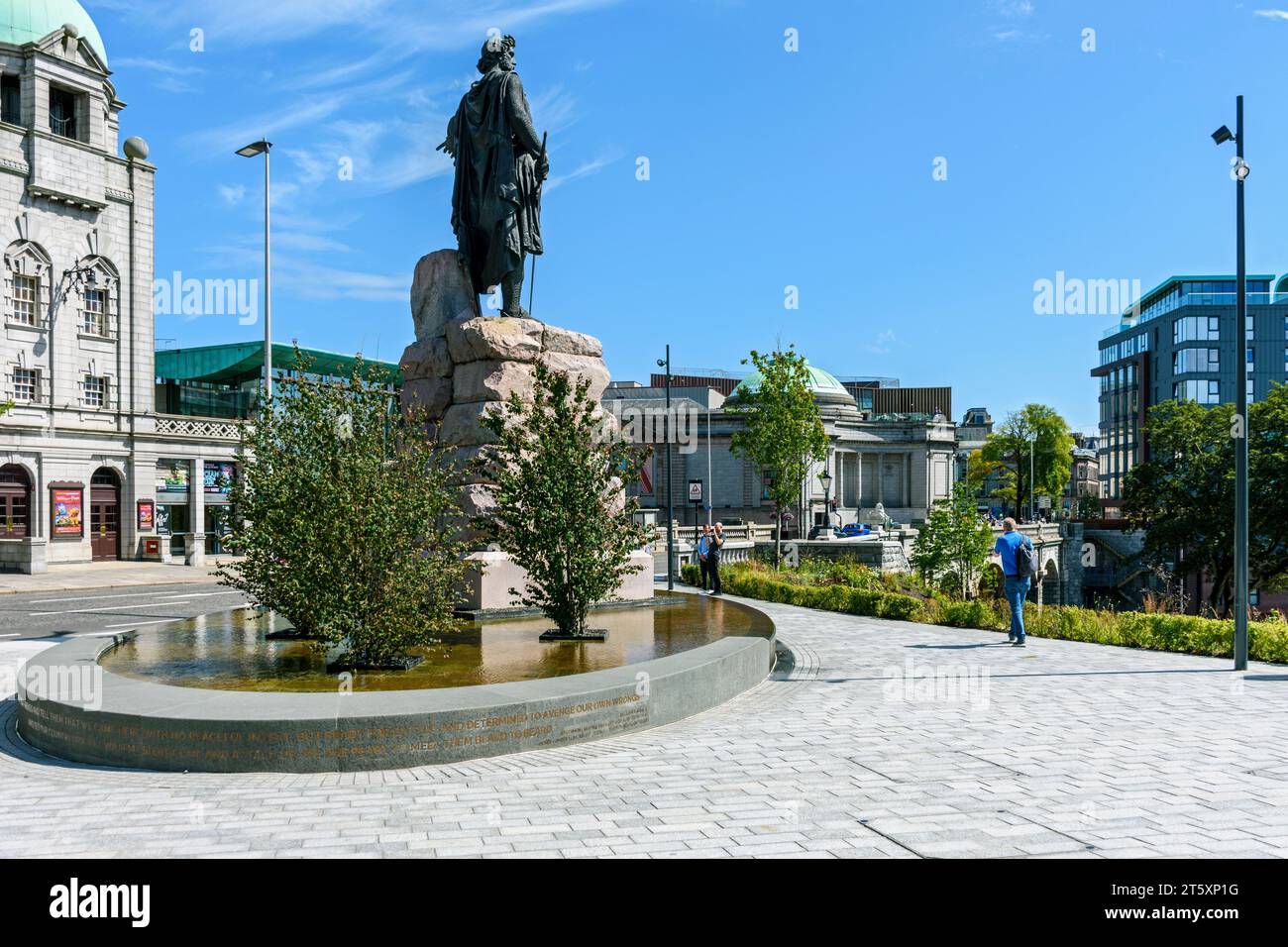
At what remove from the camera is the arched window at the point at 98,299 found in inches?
1633

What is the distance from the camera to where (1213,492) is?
48.0 meters

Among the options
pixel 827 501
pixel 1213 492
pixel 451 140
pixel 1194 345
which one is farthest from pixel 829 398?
pixel 451 140

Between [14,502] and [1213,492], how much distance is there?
53735 mm

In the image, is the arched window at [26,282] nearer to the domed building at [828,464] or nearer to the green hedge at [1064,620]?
the green hedge at [1064,620]

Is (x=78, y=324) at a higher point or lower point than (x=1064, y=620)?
higher

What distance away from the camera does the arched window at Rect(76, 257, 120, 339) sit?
4147 cm

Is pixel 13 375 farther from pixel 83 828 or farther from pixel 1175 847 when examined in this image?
pixel 1175 847

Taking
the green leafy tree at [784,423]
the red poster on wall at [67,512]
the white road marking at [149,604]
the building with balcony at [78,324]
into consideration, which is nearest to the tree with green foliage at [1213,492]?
the green leafy tree at [784,423]

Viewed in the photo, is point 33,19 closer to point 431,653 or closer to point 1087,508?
point 431,653

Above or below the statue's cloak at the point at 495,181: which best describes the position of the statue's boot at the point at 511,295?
below

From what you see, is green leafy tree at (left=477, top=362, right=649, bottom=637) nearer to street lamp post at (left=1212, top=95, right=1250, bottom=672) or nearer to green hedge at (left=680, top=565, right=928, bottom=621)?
street lamp post at (left=1212, top=95, right=1250, bottom=672)

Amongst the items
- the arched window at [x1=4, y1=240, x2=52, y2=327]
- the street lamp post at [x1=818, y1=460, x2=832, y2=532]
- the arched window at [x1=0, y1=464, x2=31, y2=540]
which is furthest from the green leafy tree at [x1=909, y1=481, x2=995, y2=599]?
the street lamp post at [x1=818, y1=460, x2=832, y2=532]

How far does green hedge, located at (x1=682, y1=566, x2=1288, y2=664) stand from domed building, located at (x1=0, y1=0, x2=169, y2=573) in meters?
30.5

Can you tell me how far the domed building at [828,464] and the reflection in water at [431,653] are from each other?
58012 mm
